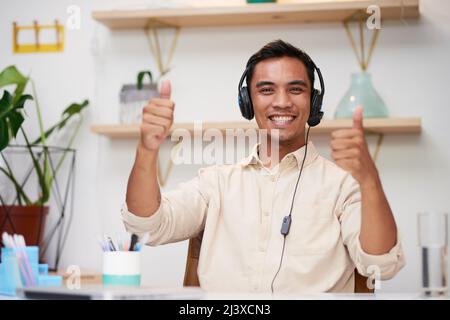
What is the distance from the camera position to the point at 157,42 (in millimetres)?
2234

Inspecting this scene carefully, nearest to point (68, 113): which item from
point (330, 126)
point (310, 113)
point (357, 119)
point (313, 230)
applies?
point (330, 126)

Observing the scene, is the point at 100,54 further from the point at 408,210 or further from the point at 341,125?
the point at 408,210

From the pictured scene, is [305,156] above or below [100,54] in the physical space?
below

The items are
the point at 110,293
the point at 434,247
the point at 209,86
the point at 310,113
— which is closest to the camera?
the point at 110,293

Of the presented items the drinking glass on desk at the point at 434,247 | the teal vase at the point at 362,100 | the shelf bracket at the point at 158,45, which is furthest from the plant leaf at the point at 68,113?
the drinking glass on desk at the point at 434,247

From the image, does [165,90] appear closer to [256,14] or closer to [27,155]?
[256,14]

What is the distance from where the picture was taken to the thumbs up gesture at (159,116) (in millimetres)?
1066

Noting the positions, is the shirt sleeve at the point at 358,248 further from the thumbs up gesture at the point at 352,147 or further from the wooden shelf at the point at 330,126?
the wooden shelf at the point at 330,126

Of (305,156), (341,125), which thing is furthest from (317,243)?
(341,125)

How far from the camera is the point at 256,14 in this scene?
2.09 m

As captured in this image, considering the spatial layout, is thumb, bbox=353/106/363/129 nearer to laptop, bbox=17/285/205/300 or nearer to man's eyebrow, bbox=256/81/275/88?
laptop, bbox=17/285/205/300

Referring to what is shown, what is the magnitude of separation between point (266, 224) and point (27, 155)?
1144 mm

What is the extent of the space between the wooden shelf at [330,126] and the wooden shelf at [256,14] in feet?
0.98
